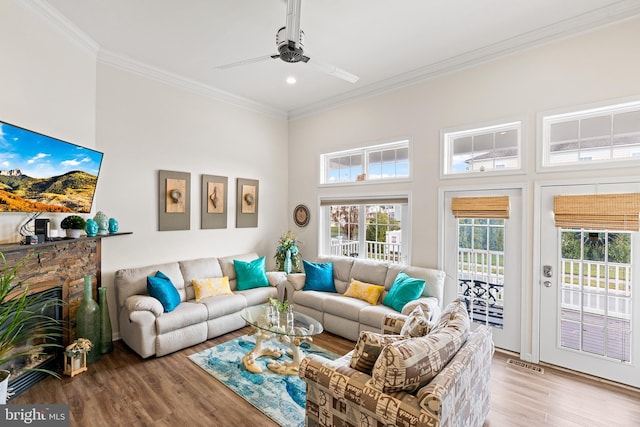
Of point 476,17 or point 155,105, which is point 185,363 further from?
point 476,17

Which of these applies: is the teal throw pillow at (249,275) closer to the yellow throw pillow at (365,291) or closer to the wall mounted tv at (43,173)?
the yellow throw pillow at (365,291)

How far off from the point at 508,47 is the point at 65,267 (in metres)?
5.35

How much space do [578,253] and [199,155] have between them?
4.95 m

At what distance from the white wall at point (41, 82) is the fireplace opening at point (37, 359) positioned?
2.23 feet

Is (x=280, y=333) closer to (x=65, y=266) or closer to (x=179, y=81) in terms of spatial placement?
(x=65, y=266)

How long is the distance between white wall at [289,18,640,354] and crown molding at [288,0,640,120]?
61mm

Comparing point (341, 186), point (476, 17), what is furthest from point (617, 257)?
point (341, 186)

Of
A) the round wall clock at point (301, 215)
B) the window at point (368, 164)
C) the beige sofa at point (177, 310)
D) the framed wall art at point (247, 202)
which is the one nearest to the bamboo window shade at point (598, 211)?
the window at point (368, 164)

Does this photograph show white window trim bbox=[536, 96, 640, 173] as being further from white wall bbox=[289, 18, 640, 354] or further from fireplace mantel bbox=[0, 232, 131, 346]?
fireplace mantel bbox=[0, 232, 131, 346]

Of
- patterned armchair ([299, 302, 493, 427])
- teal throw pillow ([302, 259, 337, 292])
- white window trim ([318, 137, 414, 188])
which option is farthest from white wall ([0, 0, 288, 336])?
patterned armchair ([299, 302, 493, 427])

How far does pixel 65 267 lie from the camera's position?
121 inches

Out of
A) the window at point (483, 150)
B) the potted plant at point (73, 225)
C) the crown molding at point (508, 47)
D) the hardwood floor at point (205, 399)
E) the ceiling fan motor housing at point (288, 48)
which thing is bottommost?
the hardwood floor at point (205, 399)

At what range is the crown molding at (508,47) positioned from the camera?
2797 mm

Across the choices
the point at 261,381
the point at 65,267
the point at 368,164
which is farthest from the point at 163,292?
the point at 368,164
